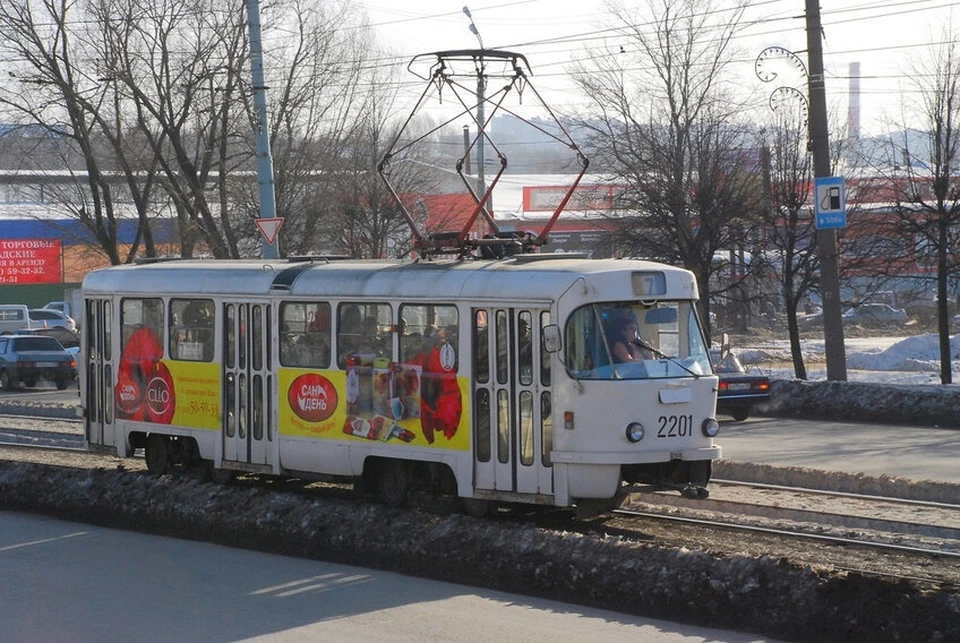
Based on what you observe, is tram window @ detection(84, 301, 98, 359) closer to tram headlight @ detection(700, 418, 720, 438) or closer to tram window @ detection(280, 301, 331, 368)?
tram window @ detection(280, 301, 331, 368)

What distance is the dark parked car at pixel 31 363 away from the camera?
3678cm

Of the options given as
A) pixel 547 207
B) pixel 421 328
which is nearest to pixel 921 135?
pixel 421 328

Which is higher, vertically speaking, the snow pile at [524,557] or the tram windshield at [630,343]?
the tram windshield at [630,343]

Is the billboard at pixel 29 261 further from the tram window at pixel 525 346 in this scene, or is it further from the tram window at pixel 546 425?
the tram window at pixel 546 425

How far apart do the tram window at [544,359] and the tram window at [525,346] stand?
0.36ft

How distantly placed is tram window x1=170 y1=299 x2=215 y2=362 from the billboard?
164ft

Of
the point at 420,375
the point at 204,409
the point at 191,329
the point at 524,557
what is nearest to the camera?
the point at 524,557

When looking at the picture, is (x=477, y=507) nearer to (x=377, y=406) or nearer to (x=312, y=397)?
(x=377, y=406)

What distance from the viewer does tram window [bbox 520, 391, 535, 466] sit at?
11.5 metres

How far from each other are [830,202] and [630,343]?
39.0 feet

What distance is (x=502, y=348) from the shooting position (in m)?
11.9

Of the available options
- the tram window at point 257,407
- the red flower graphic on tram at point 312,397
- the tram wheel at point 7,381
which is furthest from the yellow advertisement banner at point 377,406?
the tram wheel at point 7,381

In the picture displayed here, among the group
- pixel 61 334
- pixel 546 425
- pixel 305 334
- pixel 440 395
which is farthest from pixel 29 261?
pixel 546 425

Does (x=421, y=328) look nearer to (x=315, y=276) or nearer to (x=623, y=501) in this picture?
(x=315, y=276)
